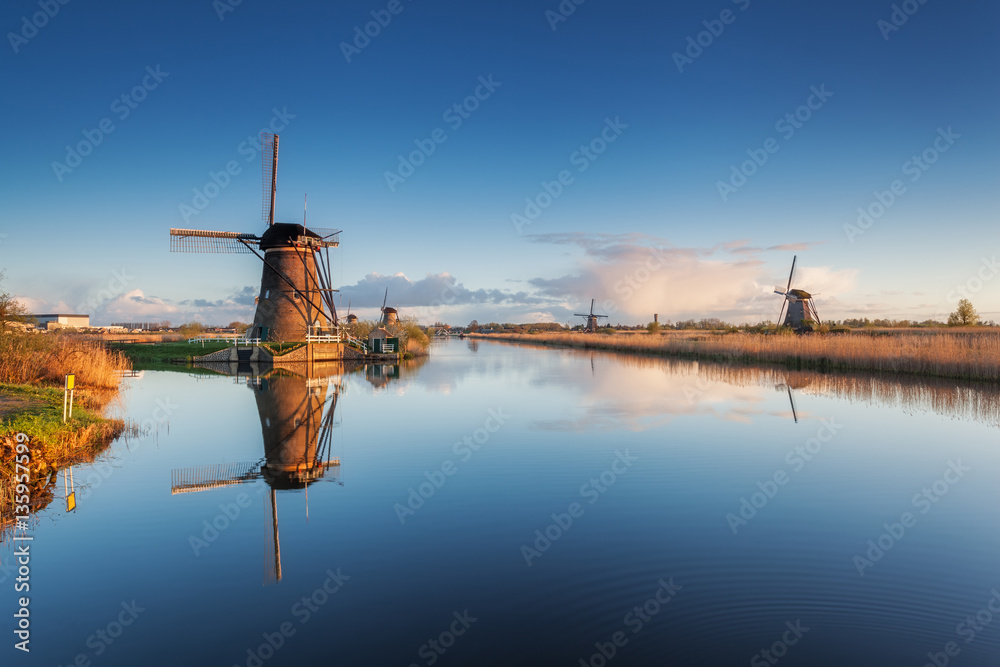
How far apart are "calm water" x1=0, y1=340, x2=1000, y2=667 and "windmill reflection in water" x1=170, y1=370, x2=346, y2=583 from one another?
0.06 m

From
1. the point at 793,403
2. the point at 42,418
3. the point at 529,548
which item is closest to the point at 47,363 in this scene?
the point at 42,418

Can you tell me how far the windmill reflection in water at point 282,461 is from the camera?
21.9 feet

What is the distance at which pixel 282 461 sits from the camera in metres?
8.05

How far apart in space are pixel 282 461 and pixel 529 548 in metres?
4.72

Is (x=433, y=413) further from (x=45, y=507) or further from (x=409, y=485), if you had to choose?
(x=45, y=507)

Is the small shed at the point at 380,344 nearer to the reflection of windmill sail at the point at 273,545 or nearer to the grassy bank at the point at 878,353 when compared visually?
the grassy bank at the point at 878,353

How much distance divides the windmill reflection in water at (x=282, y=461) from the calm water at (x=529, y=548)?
0.20 ft

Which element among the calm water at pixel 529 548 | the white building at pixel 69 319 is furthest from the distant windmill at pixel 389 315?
the white building at pixel 69 319

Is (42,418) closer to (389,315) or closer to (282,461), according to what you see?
(282,461)

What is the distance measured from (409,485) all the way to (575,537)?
8.18 ft

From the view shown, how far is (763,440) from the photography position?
922 cm

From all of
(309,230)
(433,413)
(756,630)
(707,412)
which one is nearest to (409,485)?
(756,630)

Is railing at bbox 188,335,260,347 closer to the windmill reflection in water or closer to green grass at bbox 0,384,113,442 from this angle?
the windmill reflection in water

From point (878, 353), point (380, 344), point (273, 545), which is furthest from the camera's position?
point (380, 344)
